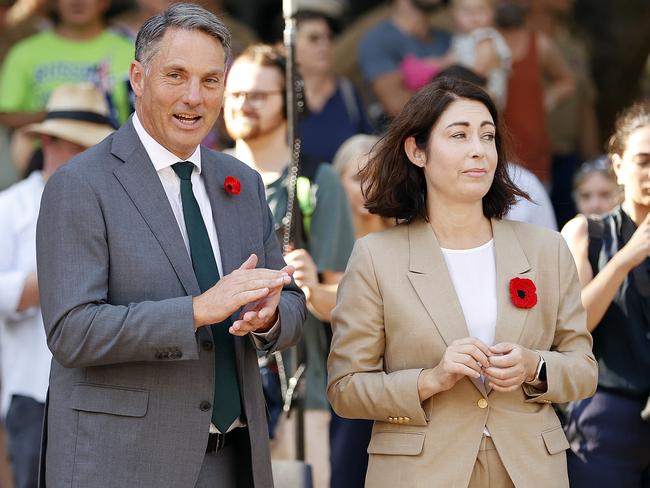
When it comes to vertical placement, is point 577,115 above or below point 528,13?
below

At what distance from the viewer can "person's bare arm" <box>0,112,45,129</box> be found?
716 cm

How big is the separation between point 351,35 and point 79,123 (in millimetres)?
3873

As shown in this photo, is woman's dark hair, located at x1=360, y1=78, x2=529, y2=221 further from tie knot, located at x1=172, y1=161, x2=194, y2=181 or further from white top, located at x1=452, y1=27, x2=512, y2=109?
white top, located at x1=452, y1=27, x2=512, y2=109

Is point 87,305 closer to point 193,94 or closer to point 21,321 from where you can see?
point 193,94

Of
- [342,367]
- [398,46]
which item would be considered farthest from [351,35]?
[342,367]

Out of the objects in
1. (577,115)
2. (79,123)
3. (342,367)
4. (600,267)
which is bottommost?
(342,367)

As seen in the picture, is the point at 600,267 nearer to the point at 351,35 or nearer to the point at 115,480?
the point at 115,480

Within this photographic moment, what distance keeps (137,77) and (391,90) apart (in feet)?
14.9

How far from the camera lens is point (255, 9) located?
34.1ft

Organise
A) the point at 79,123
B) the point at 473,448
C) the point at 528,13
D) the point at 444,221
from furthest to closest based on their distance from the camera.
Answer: the point at 528,13 < the point at 79,123 < the point at 444,221 < the point at 473,448

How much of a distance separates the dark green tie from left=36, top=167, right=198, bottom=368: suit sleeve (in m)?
0.24

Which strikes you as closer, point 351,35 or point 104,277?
point 104,277

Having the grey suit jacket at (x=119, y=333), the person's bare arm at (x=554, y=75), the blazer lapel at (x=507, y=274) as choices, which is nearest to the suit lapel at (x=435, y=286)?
the blazer lapel at (x=507, y=274)

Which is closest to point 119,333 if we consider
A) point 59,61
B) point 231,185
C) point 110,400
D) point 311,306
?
point 110,400
